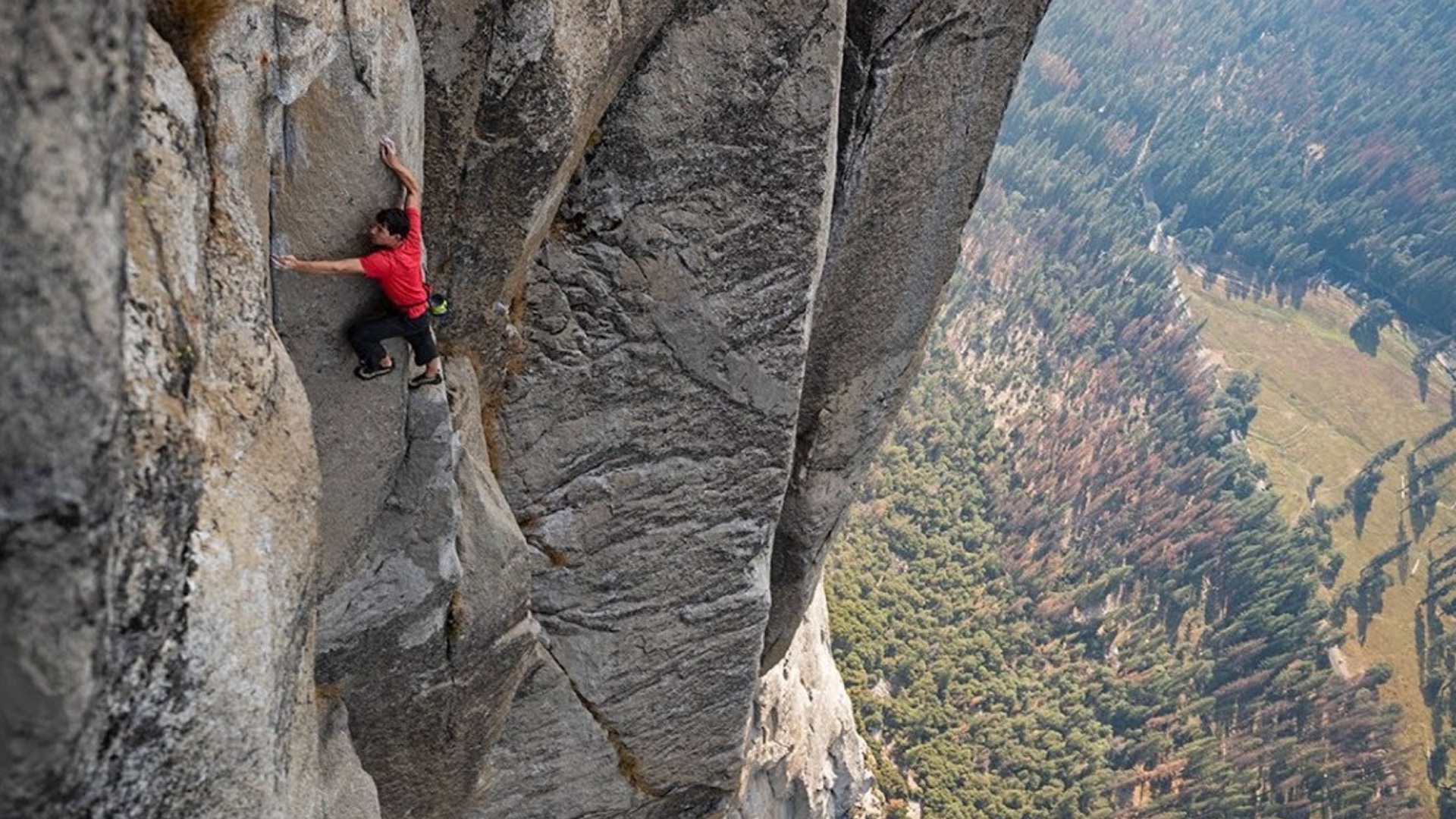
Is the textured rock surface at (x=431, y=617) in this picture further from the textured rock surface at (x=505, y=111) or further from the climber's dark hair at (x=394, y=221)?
the climber's dark hair at (x=394, y=221)

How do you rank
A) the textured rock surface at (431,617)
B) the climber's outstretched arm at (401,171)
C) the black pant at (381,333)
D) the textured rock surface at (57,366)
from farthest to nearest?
the textured rock surface at (431,617)
the black pant at (381,333)
the climber's outstretched arm at (401,171)
the textured rock surface at (57,366)

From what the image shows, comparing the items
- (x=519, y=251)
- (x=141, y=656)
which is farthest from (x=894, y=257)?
(x=141, y=656)

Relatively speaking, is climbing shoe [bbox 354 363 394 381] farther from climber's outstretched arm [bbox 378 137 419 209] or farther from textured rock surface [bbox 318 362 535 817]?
climber's outstretched arm [bbox 378 137 419 209]

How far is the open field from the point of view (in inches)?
3159

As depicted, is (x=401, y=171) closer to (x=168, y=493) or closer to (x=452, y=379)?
(x=452, y=379)

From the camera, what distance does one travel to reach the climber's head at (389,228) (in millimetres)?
5793

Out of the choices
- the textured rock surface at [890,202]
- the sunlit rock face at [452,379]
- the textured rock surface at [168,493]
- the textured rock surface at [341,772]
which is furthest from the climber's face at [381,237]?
the textured rock surface at [890,202]

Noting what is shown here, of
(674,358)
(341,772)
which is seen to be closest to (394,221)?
(674,358)

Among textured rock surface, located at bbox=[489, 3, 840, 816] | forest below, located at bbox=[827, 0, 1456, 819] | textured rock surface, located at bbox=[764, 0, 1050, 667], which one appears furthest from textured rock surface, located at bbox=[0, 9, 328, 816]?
forest below, located at bbox=[827, 0, 1456, 819]

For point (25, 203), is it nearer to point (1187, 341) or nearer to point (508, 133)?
point (508, 133)

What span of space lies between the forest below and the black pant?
109 ft

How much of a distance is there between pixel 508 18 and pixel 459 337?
9.26 feet

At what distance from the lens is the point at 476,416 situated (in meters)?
8.36

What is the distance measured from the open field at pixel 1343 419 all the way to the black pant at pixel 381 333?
8950 cm
